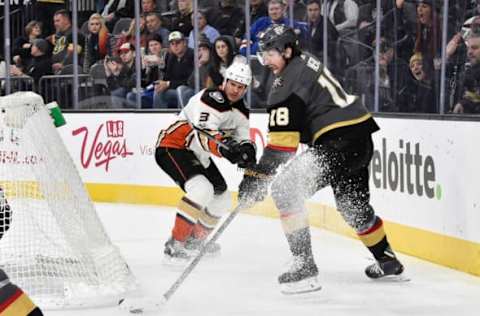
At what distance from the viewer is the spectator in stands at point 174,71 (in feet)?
27.9

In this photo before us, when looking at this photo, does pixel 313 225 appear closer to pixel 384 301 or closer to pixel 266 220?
pixel 266 220

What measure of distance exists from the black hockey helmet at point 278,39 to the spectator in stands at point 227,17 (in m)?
3.74

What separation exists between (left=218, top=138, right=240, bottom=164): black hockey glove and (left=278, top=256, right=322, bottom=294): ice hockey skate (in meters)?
0.66

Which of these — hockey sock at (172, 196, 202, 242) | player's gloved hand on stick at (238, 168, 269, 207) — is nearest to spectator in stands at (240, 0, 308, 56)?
hockey sock at (172, 196, 202, 242)

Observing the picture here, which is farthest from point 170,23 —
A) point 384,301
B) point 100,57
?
point 384,301

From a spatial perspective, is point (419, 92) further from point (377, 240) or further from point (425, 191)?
point (377, 240)

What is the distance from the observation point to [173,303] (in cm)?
425

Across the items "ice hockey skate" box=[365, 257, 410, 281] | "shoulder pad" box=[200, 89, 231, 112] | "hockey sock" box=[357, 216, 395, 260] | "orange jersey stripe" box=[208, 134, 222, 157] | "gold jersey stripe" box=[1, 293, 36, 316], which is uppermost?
"shoulder pad" box=[200, 89, 231, 112]

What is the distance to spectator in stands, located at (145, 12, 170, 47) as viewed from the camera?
8.71 m

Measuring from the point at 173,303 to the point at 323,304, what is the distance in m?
0.59

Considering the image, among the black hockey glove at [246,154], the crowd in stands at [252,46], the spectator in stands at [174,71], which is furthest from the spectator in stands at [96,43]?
the black hockey glove at [246,154]

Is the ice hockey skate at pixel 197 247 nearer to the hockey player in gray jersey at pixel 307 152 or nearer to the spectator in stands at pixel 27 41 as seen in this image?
the hockey player in gray jersey at pixel 307 152

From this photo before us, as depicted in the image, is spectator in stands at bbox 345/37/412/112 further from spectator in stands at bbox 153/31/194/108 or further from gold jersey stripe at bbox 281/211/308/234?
gold jersey stripe at bbox 281/211/308/234

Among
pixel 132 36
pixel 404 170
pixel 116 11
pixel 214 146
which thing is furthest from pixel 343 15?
pixel 116 11
